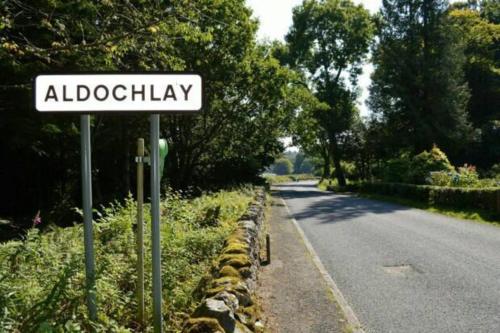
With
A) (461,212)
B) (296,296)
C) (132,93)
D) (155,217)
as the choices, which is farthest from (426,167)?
(132,93)

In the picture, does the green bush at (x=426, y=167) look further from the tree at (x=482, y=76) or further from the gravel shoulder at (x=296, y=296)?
the gravel shoulder at (x=296, y=296)

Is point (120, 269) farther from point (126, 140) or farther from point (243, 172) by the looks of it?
point (243, 172)

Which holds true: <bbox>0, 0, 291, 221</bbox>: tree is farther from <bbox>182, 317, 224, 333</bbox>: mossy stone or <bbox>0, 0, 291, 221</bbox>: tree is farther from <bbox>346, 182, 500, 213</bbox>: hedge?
<bbox>182, 317, 224, 333</bbox>: mossy stone

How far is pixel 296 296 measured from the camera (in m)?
7.26

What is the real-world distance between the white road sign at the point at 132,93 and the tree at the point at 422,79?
121 feet

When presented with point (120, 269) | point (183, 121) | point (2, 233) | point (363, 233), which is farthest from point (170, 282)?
point (183, 121)

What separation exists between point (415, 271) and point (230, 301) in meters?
5.34

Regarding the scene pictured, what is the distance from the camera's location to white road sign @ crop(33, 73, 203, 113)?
10.6 ft


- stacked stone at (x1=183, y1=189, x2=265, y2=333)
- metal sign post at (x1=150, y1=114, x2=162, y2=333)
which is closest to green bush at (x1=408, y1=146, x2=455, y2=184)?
stacked stone at (x1=183, y1=189, x2=265, y2=333)

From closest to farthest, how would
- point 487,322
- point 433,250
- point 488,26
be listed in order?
point 487,322, point 433,250, point 488,26

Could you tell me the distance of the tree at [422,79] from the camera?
3728 centimetres

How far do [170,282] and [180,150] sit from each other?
69.6 feet

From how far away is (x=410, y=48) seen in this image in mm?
39531

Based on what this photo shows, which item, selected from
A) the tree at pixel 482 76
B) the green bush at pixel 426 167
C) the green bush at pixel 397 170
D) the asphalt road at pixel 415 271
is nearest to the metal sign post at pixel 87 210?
the asphalt road at pixel 415 271
